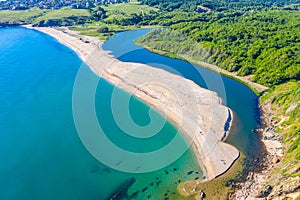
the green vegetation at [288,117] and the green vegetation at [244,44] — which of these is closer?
the green vegetation at [288,117]

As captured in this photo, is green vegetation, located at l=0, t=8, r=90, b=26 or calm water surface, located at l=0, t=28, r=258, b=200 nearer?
calm water surface, located at l=0, t=28, r=258, b=200

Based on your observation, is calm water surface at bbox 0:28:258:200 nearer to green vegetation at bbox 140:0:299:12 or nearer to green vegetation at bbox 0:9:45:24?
green vegetation at bbox 0:9:45:24

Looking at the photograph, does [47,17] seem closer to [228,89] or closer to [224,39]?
[224,39]

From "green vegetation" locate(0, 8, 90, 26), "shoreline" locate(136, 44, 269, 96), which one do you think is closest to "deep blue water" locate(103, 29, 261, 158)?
"shoreline" locate(136, 44, 269, 96)

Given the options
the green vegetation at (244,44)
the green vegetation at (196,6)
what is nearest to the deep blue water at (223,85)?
the green vegetation at (244,44)

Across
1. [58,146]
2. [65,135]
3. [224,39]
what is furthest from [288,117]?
[224,39]

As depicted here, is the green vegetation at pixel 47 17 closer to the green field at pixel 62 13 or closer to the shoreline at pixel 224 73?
the green field at pixel 62 13

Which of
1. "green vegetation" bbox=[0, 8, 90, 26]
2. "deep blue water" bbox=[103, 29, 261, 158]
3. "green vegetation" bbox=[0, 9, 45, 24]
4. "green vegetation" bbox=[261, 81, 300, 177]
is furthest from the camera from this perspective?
"green vegetation" bbox=[0, 9, 45, 24]
